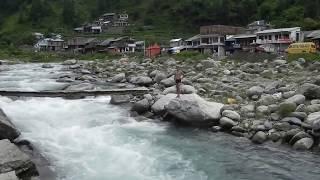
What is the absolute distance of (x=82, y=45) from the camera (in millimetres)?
100375

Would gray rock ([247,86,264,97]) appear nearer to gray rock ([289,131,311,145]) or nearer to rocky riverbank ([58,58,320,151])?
rocky riverbank ([58,58,320,151])

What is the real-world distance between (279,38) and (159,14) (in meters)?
64.4

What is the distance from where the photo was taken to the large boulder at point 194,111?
19.4m

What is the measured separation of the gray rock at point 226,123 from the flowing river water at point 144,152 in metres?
0.70

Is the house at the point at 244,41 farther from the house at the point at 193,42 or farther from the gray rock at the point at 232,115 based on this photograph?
the gray rock at the point at 232,115

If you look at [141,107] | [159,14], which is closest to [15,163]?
[141,107]

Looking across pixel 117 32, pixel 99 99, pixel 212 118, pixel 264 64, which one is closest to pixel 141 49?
pixel 117 32

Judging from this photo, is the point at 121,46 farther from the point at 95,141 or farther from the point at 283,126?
the point at 283,126

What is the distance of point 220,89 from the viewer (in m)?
26.9

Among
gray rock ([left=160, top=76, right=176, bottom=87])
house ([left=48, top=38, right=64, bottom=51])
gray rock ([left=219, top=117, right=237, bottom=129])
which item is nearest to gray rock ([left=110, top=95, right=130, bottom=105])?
gray rock ([left=160, top=76, right=176, bottom=87])

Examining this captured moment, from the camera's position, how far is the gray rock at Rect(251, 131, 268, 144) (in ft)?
55.5

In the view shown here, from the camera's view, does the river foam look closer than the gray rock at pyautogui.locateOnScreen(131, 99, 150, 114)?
Yes

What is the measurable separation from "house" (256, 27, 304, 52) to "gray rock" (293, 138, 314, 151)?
147 feet

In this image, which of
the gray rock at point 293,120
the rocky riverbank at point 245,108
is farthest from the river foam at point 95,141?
the gray rock at point 293,120
